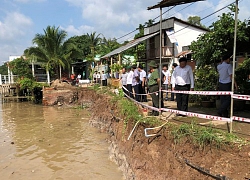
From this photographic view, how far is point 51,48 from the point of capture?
26.7 metres

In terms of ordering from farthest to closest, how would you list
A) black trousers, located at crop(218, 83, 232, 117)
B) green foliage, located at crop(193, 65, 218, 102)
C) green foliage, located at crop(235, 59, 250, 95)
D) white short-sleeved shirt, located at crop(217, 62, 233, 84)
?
green foliage, located at crop(193, 65, 218, 102) → green foliage, located at crop(235, 59, 250, 95) → white short-sleeved shirt, located at crop(217, 62, 233, 84) → black trousers, located at crop(218, 83, 232, 117)

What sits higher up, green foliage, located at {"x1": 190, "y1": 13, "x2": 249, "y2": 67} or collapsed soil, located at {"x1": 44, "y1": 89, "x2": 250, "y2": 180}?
green foliage, located at {"x1": 190, "y1": 13, "x2": 249, "y2": 67}

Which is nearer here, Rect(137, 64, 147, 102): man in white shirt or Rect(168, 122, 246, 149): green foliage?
Rect(168, 122, 246, 149): green foliage

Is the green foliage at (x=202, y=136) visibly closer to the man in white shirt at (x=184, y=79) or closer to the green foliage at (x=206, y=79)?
the man in white shirt at (x=184, y=79)

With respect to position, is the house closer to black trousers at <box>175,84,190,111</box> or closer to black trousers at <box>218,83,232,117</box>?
black trousers at <box>175,84,190,111</box>

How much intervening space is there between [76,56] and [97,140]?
20.4 meters

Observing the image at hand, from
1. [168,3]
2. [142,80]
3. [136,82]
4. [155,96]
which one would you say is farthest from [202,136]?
[136,82]

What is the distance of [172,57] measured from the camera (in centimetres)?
2244

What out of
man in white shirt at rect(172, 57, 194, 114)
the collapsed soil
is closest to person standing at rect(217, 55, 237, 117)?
man in white shirt at rect(172, 57, 194, 114)

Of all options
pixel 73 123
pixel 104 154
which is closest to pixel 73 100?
pixel 73 123

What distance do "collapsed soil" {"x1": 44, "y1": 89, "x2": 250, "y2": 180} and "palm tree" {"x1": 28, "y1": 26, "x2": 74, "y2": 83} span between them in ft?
72.7

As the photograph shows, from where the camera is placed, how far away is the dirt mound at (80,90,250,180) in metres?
3.52

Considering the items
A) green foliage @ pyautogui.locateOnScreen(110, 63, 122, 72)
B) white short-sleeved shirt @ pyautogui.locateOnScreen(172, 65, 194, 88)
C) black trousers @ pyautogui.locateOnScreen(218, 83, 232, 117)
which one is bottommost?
black trousers @ pyautogui.locateOnScreen(218, 83, 232, 117)

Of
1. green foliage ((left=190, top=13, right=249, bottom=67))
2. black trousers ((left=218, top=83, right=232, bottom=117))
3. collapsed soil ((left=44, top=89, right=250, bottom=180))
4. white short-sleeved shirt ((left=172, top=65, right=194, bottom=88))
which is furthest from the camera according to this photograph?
green foliage ((left=190, top=13, right=249, bottom=67))
